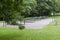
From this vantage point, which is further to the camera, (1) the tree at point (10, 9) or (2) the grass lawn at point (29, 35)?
(2) the grass lawn at point (29, 35)

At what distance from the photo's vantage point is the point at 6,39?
10.7 meters

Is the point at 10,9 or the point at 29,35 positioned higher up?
the point at 10,9

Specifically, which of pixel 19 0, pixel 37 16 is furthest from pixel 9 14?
pixel 37 16

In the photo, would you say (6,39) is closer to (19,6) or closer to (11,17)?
(11,17)

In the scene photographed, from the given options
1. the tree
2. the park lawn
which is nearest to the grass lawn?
the park lawn

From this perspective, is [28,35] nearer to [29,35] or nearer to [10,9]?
[29,35]

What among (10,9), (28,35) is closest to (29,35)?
(28,35)

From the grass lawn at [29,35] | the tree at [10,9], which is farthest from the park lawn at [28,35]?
the tree at [10,9]

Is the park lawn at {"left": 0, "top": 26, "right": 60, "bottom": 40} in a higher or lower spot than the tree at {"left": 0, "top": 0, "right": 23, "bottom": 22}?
lower

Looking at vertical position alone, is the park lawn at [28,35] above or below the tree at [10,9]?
below

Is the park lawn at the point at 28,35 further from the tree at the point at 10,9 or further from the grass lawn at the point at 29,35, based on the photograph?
the tree at the point at 10,9

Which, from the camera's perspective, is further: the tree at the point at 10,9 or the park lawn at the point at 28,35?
the park lawn at the point at 28,35

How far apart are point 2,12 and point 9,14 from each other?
0.52m

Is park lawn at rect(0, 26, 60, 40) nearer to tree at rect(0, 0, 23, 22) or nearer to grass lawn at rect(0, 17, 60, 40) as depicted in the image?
grass lawn at rect(0, 17, 60, 40)
